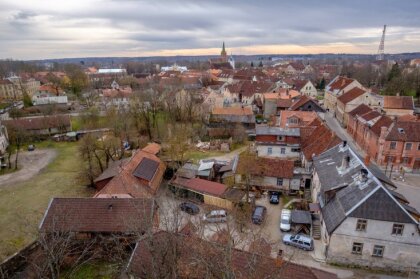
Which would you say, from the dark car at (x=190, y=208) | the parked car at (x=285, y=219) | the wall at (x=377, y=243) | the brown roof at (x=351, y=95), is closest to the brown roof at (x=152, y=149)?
the dark car at (x=190, y=208)

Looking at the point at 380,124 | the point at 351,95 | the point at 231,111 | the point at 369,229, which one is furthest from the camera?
the point at 351,95

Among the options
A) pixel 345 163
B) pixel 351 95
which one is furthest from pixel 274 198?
pixel 351 95

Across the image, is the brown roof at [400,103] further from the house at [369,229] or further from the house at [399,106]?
the house at [369,229]

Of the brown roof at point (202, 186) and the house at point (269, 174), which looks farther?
the house at point (269, 174)

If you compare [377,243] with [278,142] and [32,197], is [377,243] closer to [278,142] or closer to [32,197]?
[278,142]

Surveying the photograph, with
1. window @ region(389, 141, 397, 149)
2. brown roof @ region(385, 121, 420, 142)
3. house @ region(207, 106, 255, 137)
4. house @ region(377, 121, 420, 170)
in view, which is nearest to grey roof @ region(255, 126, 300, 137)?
house @ region(377, 121, 420, 170)

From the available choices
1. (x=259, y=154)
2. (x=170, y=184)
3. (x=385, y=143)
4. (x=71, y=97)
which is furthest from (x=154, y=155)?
(x=71, y=97)

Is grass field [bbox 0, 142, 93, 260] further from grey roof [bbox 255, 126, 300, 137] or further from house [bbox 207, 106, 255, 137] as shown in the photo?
house [bbox 207, 106, 255, 137]
